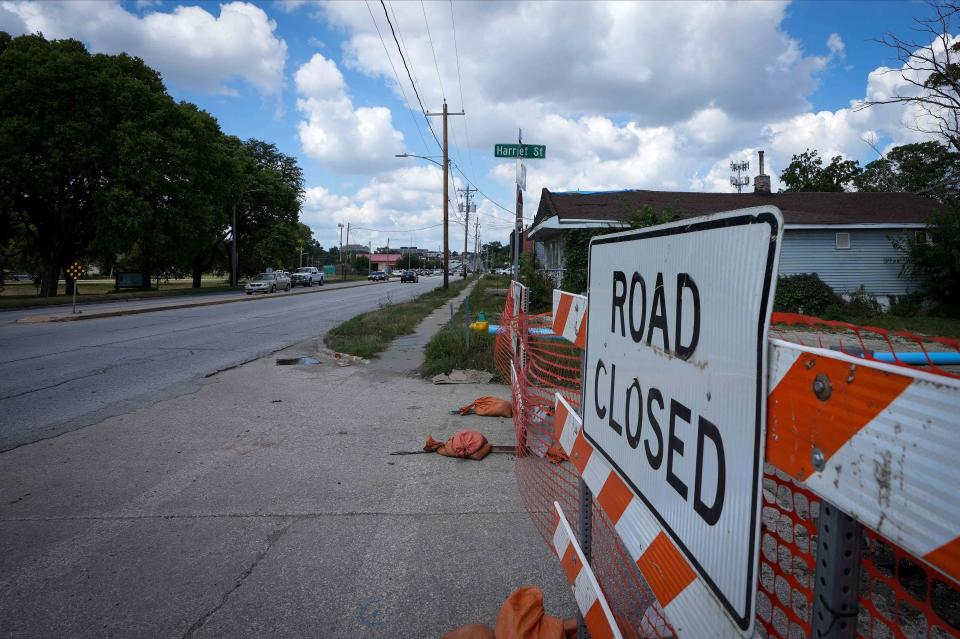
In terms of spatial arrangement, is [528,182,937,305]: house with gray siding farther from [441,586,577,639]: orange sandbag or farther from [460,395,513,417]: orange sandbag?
[441,586,577,639]: orange sandbag

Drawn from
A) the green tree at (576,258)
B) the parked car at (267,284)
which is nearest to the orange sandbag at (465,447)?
the green tree at (576,258)

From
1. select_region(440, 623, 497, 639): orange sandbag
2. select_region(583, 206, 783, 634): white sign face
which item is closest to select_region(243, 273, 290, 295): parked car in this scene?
select_region(440, 623, 497, 639): orange sandbag

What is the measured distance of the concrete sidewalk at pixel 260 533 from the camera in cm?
300

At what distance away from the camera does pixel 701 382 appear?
138 centimetres

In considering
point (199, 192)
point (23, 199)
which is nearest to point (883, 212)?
point (199, 192)

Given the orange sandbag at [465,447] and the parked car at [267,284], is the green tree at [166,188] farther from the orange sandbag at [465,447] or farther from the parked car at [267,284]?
the orange sandbag at [465,447]

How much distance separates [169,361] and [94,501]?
7.02m

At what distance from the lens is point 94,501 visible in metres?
4.48

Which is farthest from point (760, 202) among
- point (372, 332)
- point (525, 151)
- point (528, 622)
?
point (528, 622)

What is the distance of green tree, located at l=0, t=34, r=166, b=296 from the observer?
91.1ft

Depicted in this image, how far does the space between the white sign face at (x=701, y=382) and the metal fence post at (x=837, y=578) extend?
4.5 inches

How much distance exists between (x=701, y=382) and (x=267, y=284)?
4272 centimetres

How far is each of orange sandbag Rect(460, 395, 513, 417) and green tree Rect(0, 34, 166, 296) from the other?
30.1m

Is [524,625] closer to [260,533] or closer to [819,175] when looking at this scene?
[260,533]
